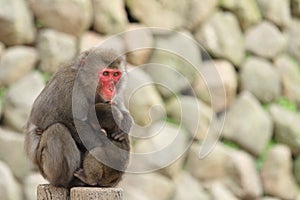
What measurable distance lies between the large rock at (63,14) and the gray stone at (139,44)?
11.0 inches

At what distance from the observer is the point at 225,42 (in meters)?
6.01

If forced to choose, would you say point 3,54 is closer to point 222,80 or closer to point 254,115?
point 222,80

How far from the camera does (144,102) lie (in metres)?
5.30

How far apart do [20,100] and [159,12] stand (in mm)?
1342

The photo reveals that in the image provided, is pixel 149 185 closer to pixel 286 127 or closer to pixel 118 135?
pixel 286 127

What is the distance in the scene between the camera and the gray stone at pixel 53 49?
486 centimetres

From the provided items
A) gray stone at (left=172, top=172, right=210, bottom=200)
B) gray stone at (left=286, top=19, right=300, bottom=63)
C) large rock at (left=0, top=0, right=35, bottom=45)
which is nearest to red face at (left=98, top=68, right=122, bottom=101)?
large rock at (left=0, top=0, right=35, bottom=45)

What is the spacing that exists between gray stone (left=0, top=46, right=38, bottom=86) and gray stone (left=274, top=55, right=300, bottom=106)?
2245 mm

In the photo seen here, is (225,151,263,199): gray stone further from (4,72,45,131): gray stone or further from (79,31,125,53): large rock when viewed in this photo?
(4,72,45,131): gray stone

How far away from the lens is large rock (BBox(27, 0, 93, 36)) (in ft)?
16.1

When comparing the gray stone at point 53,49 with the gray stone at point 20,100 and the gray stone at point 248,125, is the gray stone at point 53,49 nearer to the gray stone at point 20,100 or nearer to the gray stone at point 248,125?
the gray stone at point 20,100

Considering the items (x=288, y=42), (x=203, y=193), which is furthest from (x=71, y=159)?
(x=288, y=42)

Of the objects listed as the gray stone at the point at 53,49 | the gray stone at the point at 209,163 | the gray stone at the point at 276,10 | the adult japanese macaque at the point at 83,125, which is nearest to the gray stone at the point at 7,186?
the gray stone at the point at 53,49

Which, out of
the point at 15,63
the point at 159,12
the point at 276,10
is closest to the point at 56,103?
the point at 15,63
